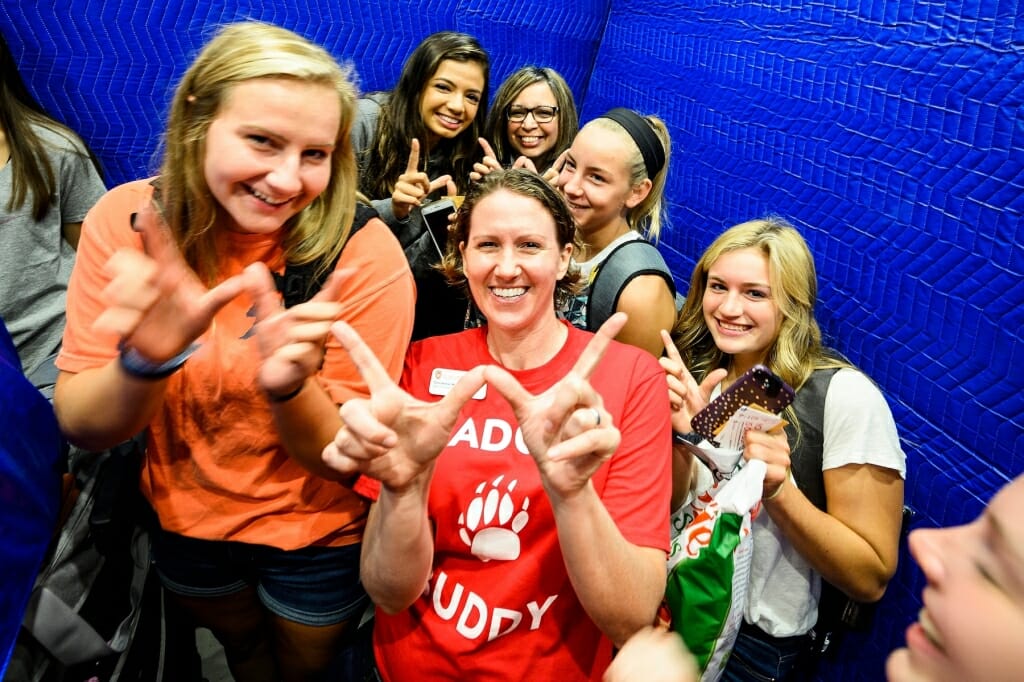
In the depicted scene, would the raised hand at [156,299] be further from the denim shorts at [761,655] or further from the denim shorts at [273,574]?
the denim shorts at [761,655]

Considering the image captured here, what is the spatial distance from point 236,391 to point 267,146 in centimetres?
45

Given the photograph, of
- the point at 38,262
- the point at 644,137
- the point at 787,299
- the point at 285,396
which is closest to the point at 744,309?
the point at 787,299

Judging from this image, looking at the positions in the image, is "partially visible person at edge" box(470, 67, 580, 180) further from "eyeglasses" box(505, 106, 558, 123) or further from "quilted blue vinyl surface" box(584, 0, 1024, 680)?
"quilted blue vinyl surface" box(584, 0, 1024, 680)

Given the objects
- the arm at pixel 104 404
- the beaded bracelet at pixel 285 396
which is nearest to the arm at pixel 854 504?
the beaded bracelet at pixel 285 396

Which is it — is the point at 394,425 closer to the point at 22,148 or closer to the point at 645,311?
the point at 645,311

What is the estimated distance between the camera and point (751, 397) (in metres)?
1.27

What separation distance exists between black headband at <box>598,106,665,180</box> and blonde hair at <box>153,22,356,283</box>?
43.2 inches

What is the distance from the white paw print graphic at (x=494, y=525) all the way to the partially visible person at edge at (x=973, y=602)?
2.09ft

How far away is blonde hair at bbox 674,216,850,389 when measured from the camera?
1608 mm

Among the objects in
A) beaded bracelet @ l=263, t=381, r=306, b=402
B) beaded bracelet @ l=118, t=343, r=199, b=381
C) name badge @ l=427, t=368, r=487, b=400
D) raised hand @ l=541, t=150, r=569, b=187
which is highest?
raised hand @ l=541, t=150, r=569, b=187

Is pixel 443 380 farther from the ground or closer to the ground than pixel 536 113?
closer to the ground

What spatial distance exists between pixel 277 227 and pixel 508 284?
467mm

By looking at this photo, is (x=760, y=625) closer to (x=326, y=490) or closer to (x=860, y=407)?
(x=860, y=407)

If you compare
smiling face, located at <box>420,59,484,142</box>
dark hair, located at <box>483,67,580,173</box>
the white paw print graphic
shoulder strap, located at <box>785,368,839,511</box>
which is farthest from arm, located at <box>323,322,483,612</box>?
dark hair, located at <box>483,67,580,173</box>
